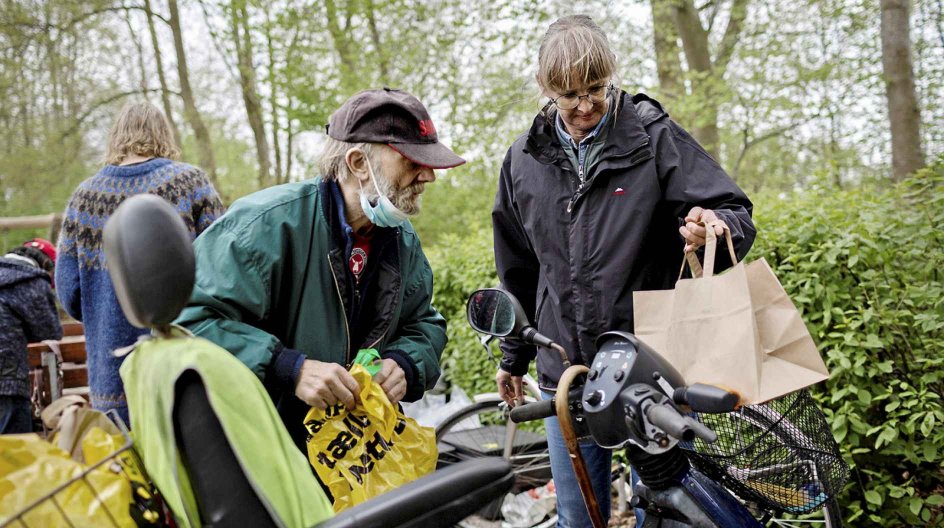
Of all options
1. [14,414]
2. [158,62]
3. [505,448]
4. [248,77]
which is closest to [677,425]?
[505,448]

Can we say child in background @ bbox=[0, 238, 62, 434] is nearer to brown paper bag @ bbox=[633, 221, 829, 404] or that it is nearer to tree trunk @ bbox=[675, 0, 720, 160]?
brown paper bag @ bbox=[633, 221, 829, 404]

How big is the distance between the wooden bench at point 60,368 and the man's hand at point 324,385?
280 centimetres

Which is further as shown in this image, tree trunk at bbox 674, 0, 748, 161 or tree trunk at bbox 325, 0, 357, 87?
tree trunk at bbox 325, 0, 357, 87

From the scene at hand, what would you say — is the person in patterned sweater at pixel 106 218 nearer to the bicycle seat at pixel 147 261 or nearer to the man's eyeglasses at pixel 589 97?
the man's eyeglasses at pixel 589 97

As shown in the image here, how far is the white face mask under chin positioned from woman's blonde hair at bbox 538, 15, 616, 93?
58 cm

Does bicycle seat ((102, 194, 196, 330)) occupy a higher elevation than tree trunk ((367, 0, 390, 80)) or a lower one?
lower

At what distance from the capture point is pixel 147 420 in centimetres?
115

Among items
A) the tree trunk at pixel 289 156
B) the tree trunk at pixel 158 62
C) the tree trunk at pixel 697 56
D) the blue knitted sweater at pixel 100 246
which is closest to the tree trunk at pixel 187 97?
the tree trunk at pixel 158 62

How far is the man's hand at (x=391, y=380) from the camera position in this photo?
201 centimetres

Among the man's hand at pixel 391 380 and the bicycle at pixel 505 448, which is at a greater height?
the man's hand at pixel 391 380

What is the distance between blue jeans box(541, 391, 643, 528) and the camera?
7.59 ft

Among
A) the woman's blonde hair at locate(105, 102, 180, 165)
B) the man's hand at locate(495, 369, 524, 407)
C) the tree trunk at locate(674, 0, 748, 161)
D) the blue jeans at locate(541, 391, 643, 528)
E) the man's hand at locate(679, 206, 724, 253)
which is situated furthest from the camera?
the tree trunk at locate(674, 0, 748, 161)

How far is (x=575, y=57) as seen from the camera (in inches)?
81.7

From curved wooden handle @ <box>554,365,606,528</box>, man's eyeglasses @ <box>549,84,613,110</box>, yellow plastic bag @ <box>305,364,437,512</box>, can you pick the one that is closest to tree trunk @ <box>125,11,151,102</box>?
man's eyeglasses @ <box>549,84,613,110</box>
